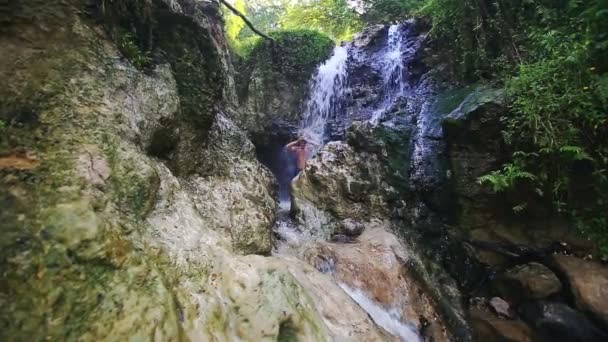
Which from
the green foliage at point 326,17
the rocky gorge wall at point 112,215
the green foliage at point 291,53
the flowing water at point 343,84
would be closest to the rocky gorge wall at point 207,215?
the rocky gorge wall at point 112,215

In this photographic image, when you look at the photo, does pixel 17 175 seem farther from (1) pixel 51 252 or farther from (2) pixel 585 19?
(2) pixel 585 19

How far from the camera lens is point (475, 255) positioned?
189 inches

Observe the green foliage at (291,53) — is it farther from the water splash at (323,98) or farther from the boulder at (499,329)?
the boulder at (499,329)

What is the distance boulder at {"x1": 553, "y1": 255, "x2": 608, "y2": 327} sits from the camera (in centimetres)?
359

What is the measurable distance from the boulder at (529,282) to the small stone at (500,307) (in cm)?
12

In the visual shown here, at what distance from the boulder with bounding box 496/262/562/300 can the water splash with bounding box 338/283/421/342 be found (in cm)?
152

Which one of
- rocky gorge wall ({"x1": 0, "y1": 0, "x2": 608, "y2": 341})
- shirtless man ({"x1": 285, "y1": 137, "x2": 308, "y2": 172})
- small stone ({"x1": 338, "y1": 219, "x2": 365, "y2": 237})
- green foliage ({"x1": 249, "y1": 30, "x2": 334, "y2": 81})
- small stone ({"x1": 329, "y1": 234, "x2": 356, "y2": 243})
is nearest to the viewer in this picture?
rocky gorge wall ({"x1": 0, "y1": 0, "x2": 608, "y2": 341})

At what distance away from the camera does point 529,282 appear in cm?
418

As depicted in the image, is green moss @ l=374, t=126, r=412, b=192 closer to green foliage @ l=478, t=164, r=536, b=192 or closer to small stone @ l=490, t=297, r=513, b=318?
green foliage @ l=478, t=164, r=536, b=192

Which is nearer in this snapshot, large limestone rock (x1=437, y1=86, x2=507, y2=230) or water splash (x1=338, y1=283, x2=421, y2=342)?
water splash (x1=338, y1=283, x2=421, y2=342)

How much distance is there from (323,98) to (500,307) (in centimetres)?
636

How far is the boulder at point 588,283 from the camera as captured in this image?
3594mm

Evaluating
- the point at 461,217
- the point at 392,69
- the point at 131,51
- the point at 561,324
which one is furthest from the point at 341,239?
the point at 392,69

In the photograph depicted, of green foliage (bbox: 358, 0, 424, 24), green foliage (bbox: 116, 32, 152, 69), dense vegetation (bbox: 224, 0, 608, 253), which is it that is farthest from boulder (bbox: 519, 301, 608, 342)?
green foliage (bbox: 358, 0, 424, 24)
